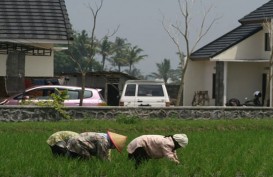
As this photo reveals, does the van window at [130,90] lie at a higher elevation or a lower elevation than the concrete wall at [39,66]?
lower

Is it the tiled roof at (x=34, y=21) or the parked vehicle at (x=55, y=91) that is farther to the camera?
the tiled roof at (x=34, y=21)

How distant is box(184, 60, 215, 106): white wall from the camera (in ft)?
122

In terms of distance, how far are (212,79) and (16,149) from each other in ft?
74.6

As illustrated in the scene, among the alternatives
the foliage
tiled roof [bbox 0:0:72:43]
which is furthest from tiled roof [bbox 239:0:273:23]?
the foliage

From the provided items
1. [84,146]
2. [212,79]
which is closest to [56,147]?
[84,146]

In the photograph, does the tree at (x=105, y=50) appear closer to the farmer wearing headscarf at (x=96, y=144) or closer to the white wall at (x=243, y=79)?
the white wall at (x=243, y=79)

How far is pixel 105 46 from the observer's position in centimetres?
8075

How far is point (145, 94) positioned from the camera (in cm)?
2694

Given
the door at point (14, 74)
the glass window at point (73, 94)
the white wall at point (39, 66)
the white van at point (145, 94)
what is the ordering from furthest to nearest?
the white wall at point (39, 66) → the door at point (14, 74) → the white van at point (145, 94) → the glass window at point (73, 94)

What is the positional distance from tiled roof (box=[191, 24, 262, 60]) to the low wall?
409 inches

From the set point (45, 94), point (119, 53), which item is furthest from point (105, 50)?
point (45, 94)

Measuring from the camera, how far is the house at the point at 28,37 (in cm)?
2814

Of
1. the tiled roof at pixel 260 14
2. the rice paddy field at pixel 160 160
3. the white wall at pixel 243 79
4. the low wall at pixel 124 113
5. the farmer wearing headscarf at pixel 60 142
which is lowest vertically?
the rice paddy field at pixel 160 160

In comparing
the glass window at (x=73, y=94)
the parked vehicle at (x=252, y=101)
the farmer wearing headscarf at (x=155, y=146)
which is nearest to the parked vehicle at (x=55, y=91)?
the glass window at (x=73, y=94)
